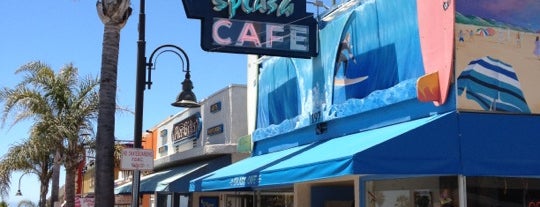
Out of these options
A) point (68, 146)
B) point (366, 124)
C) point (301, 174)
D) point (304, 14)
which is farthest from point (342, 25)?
point (68, 146)

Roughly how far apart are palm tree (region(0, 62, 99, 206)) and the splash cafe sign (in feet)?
30.6

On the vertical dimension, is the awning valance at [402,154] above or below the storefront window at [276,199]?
above

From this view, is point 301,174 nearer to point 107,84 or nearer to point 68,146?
point 107,84

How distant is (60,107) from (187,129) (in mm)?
4019

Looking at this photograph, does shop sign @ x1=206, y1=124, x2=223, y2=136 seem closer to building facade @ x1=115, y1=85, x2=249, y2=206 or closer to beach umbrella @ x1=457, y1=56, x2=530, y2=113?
building facade @ x1=115, y1=85, x2=249, y2=206

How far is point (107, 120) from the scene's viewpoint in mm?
11984

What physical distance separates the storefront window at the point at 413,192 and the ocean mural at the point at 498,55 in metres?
1.19

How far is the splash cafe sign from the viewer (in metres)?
11.7

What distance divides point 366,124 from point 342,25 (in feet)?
6.52

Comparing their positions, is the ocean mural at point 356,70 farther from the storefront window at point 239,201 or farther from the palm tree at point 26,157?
the palm tree at point 26,157

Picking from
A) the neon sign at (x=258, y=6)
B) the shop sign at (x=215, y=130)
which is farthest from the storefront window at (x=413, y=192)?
the shop sign at (x=215, y=130)

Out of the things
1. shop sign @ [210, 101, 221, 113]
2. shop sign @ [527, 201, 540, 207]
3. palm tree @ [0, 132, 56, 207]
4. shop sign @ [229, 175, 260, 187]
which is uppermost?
shop sign @ [210, 101, 221, 113]

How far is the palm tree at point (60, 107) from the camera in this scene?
19.8 meters

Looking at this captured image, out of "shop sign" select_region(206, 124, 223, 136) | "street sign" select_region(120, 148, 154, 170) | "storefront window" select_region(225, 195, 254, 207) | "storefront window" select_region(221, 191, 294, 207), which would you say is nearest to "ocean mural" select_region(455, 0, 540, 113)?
"street sign" select_region(120, 148, 154, 170)
